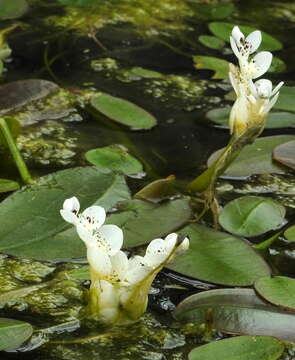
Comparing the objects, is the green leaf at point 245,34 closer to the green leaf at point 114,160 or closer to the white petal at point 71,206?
the green leaf at point 114,160

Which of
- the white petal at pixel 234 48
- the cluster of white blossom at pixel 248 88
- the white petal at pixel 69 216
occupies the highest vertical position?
the white petal at pixel 234 48

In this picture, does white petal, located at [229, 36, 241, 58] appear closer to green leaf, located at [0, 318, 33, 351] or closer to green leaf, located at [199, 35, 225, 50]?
green leaf, located at [0, 318, 33, 351]

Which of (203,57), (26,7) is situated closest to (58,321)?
(203,57)

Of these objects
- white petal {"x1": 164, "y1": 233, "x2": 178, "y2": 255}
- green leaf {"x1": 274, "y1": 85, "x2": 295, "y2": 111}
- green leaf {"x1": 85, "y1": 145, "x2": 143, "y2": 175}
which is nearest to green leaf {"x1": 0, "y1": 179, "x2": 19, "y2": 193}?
green leaf {"x1": 85, "y1": 145, "x2": 143, "y2": 175}

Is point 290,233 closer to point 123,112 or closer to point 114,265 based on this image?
point 114,265

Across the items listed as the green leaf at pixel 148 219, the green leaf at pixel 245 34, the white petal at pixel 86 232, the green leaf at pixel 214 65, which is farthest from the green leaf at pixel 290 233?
the green leaf at pixel 245 34

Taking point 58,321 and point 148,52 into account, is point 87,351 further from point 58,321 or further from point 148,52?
point 148,52

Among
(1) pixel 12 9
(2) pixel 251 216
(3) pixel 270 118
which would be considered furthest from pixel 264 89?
A: (1) pixel 12 9
